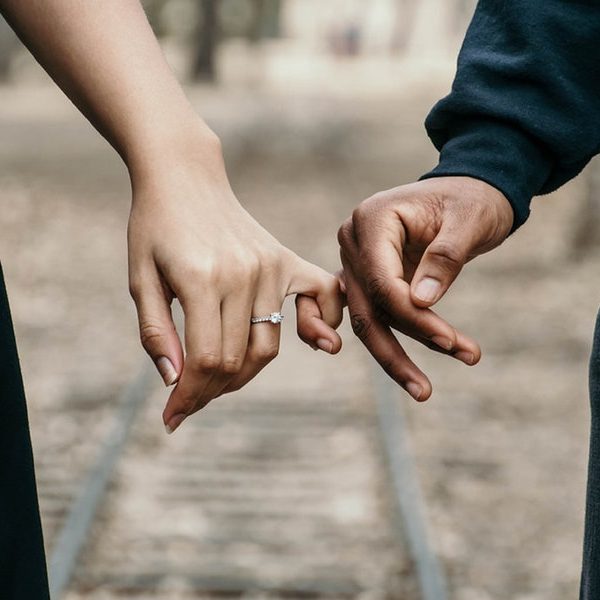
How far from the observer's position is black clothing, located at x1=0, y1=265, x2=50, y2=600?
130cm

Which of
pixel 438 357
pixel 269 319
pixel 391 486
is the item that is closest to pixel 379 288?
pixel 269 319

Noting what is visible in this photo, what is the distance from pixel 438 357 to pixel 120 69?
6.41 meters

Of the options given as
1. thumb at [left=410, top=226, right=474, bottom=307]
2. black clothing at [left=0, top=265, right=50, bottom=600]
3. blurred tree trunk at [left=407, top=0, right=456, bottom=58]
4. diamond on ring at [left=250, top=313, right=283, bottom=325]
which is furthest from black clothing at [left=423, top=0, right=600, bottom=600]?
blurred tree trunk at [left=407, top=0, right=456, bottom=58]

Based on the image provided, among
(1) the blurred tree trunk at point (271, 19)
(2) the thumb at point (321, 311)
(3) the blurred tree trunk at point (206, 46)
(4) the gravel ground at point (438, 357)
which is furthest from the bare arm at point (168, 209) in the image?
(1) the blurred tree trunk at point (271, 19)

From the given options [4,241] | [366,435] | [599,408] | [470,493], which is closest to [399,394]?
[366,435]

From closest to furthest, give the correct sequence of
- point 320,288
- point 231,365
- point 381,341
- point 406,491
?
point 231,365
point 320,288
point 381,341
point 406,491

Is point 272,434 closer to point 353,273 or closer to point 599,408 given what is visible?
point 353,273

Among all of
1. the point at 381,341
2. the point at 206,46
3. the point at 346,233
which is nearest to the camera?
the point at 381,341

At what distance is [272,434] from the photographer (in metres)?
5.88

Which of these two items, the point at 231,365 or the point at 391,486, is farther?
the point at 391,486

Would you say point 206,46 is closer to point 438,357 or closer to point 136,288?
point 438,357

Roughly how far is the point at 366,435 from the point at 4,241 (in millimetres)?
6144

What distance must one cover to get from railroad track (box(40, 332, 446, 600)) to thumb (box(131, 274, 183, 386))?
2846 mm

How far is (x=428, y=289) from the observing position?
5.79 feet
